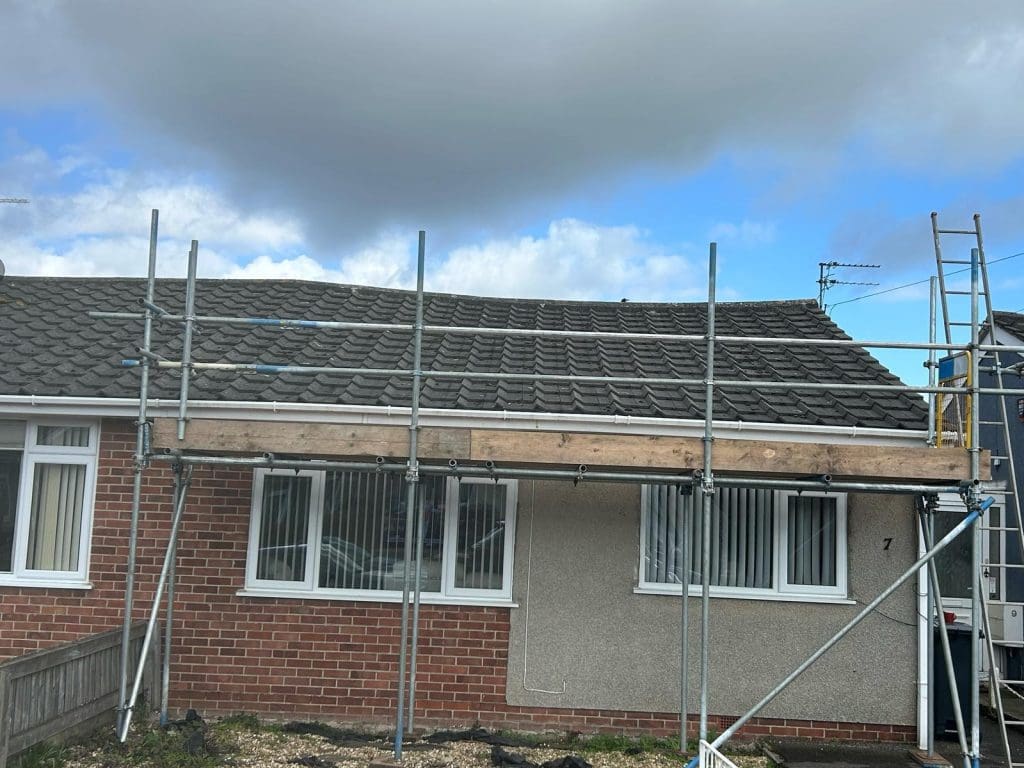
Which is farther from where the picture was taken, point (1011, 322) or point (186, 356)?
point (1011, 322)

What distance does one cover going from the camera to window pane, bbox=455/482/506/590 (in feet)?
27.1

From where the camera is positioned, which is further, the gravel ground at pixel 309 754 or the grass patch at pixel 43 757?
the gravel ground at pixel 309 754

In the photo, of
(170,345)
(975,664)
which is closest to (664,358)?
(975,664)

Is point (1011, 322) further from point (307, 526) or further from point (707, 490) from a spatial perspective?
point (307, 526)

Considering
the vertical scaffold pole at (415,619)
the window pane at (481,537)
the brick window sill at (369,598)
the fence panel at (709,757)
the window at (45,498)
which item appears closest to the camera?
the fence panel at (709,757)

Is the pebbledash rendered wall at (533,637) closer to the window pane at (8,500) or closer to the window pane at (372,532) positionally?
the window pane at (372,532)

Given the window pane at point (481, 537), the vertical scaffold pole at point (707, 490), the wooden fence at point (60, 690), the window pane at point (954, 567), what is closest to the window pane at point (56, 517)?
the wooden fence at point (60, 690)

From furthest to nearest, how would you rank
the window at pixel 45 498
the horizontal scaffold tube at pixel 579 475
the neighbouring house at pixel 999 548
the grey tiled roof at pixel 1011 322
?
the grey tiled roof at pixel 1011 322 → the neighbouring house at pixel 999 548 → the window at pixel 45 498 → the horizontal scaffold tube at pixel 579 475

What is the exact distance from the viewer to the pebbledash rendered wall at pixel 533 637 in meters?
7.96

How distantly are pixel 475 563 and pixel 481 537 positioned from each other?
0.23m

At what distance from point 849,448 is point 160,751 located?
18.2 feet

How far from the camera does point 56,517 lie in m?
8.45

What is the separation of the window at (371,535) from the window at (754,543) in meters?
1.34

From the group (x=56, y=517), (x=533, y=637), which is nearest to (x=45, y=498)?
(x=56, y=517)
